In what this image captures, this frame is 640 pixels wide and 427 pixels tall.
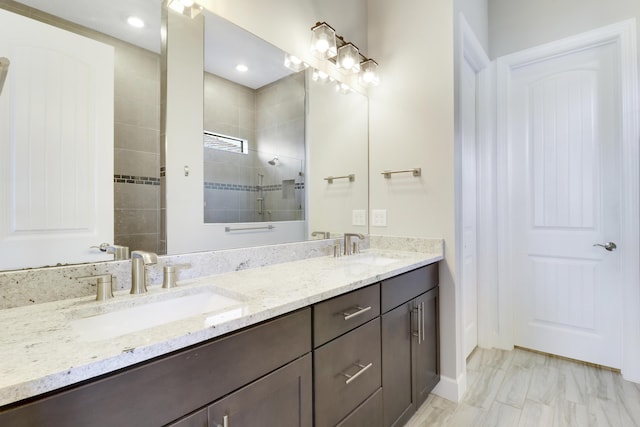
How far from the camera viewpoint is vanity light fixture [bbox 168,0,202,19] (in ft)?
3.97

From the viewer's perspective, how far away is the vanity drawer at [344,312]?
1.01 metres

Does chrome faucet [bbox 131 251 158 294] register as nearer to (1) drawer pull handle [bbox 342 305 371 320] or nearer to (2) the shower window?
(2) the shower window

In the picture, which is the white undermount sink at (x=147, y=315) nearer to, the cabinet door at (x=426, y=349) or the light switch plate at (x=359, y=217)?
the cabinet door at (x=426, y=349)

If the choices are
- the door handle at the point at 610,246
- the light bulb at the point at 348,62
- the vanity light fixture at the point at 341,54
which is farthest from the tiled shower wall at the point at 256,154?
the door handle at the point at 610,246

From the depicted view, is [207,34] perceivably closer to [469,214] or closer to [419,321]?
[419,321]

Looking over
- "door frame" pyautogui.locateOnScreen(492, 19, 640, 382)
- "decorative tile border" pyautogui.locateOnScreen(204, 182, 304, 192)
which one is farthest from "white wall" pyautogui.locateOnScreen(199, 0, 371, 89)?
"door frame" pyautogui.locateOnScreen(492, 19, 640, 382)

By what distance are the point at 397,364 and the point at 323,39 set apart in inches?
71.7

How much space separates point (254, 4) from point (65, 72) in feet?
3.11

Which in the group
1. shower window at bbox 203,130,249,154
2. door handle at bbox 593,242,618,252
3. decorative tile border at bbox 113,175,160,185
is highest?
shower window at bbox 203,130,249,154

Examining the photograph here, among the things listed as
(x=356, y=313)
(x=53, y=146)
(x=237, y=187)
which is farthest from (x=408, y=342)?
(x=53, y=146)

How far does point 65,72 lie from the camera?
954 mm

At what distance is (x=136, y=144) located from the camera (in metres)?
1.11

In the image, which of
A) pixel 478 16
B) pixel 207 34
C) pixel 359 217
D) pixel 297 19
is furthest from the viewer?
pixel 478 16

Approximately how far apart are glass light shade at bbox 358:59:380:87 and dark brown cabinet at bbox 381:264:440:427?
1.31 metres
